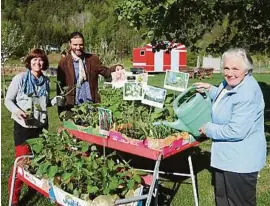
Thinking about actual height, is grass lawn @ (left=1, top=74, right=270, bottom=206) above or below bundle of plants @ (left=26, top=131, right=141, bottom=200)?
below

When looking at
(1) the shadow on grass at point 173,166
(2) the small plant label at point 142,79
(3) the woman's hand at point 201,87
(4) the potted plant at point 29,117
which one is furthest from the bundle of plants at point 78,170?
(1) the shadow on grass at point 173,166

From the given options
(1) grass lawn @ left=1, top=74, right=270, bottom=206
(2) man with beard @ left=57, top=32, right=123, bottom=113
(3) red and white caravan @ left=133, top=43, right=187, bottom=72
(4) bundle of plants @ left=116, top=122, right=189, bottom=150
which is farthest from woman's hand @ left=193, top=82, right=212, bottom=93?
(3) red and white caravan @ left=133, top=43, right=187, bottom=72

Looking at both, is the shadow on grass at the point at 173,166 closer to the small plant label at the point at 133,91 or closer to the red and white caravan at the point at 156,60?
the small plant label at the point at 133,91

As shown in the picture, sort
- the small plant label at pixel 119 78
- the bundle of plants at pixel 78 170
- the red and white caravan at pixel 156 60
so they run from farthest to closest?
1. the red and white caravan at pixel 156 60
2. the small plant label at pixel 119 78
3. the bundle of plants at pixel 78 170

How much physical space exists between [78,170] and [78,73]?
1.45m

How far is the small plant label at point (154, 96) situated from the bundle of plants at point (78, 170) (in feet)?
1.90

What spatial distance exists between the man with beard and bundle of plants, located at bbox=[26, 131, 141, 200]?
2.88 feet

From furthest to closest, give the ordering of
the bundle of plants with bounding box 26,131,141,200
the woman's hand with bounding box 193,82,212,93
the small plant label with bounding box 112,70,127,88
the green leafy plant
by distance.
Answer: the green leafy plant, the small plant label with bounding box 112,70,127,88, the woman's hand with bounding box 193,82,212,93, the bundle of plants with bounding box 26,131,141,200

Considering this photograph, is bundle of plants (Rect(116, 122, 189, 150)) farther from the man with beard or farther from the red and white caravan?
the red and white caravan

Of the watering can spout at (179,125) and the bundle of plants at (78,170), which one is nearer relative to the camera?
the bundle of plants at (78,170)

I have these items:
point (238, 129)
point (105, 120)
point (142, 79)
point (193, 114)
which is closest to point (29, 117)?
point (105, 120)

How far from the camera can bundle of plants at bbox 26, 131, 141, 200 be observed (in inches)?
118

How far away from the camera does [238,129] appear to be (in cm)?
288

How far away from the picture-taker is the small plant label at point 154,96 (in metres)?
3.59
